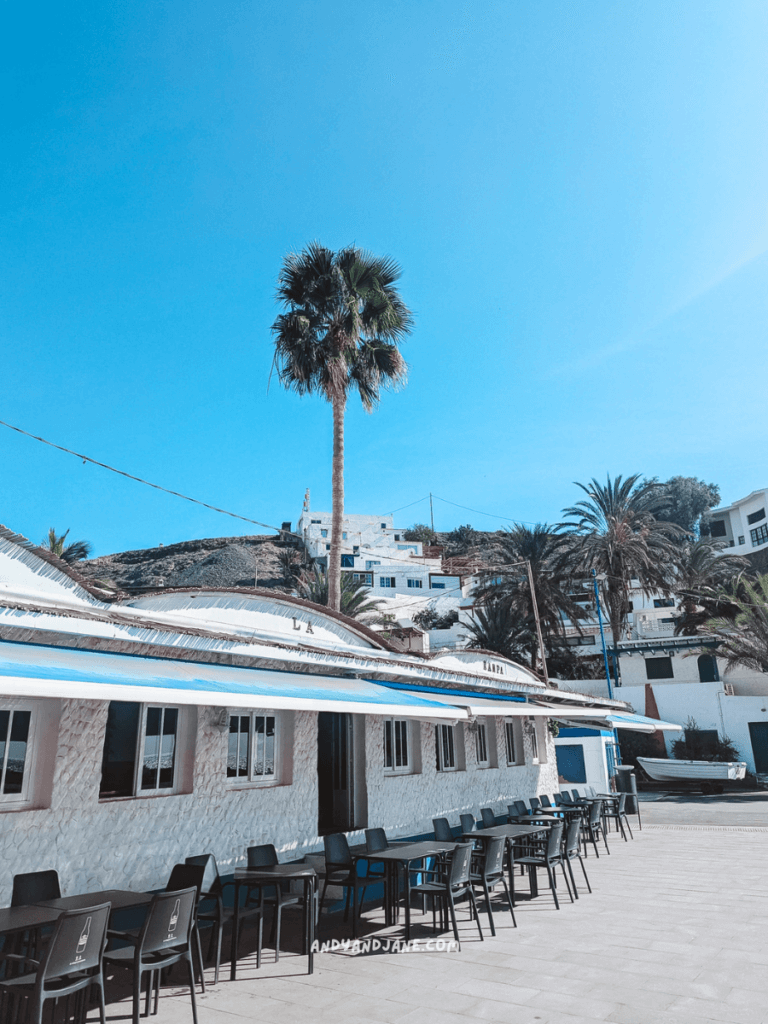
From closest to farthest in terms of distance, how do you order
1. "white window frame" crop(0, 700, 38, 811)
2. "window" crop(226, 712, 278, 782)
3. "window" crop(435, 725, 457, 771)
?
"white window frame" crop(0, 700, 38, 811) < "window" crop(226, 712, 278, 782) < "window" crop(435, 725, 457, 771)

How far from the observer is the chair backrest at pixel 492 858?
7824mm

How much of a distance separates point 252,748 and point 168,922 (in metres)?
3.50

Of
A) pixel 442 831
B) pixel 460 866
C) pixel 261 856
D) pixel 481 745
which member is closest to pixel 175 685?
pixel 261 856

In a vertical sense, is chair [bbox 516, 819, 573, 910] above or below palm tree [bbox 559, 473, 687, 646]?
below

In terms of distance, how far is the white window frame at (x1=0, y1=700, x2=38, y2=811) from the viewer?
5.93 metres

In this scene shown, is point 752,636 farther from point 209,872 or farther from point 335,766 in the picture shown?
point 209,872

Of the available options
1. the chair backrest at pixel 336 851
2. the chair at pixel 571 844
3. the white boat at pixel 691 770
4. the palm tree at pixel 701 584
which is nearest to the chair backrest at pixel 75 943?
the chair backrest at pixel 336 851

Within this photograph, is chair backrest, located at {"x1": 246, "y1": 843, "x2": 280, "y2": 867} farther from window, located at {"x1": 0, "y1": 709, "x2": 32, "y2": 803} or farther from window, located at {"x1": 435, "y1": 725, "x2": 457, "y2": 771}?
window, located at {"x1": 435, "y1": 725, "x2": 457, "y2": 771}

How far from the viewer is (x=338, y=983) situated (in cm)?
601

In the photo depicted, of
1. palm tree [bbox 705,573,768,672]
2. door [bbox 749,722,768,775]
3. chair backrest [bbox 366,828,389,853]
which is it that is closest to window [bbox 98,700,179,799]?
chair backrest [bbox 366,828,389,853]

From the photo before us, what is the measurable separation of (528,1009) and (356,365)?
14677 millimetres

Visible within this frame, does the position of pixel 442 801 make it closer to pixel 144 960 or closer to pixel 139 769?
pixel 139 769

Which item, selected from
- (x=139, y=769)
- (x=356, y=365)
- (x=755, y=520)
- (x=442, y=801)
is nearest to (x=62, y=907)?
(x=139, y=769)

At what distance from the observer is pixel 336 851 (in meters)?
8.25
